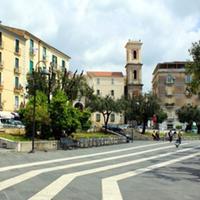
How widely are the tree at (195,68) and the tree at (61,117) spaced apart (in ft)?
49.1

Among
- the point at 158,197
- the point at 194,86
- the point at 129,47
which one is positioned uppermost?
the point at 129,47

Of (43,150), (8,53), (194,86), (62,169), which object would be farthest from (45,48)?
(62,169)

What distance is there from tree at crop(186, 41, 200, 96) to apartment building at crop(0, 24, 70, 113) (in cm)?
3662

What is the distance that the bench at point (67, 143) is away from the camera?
4234cm

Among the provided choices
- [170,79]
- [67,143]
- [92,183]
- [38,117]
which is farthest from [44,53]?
[92,183]

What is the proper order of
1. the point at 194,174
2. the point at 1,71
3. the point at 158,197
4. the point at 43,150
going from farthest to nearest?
the point at 1,71, the point at 43,150, the point at 194,174, the point at 158,197

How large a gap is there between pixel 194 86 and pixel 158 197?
17.8 meters

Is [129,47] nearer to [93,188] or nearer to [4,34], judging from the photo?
[4,34]

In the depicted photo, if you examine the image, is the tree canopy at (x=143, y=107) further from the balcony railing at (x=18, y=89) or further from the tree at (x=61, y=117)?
the tree at (x=61, y=117)

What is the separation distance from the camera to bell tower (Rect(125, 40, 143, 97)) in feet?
412

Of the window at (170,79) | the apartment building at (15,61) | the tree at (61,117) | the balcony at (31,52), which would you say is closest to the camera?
the tree at (61,117)

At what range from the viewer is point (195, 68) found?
3152 centimetres

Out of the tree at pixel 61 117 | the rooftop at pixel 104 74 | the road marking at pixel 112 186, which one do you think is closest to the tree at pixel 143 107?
the tree at pixel 61 117

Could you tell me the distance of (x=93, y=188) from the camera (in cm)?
1636
